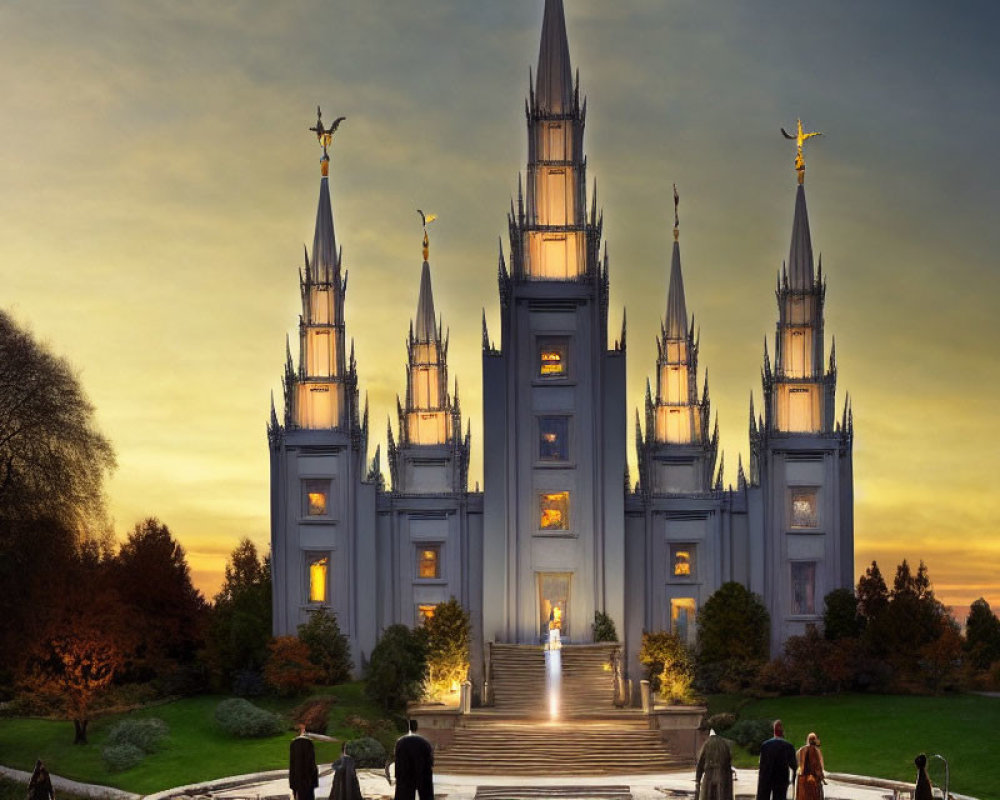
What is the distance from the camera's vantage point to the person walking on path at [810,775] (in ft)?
83.8

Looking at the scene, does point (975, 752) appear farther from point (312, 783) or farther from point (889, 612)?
point (312, 783)

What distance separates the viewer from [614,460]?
2202 inches

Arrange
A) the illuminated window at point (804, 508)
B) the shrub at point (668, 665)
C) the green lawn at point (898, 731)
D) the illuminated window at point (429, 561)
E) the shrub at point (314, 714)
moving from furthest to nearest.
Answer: the illuminated window at point (429, 561)
the illuminated window at point (804, 508)
the shrub at point (668, 665)
the shrub at point (314, 714)
the green lawn at point (898, 731)

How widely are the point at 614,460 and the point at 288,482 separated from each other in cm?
1216

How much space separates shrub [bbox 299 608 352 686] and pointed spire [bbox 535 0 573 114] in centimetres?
2028

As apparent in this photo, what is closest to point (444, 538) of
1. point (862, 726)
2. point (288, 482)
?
point (288, 482)

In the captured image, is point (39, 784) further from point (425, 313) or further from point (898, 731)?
point (425, 313)

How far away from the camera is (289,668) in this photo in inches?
2055

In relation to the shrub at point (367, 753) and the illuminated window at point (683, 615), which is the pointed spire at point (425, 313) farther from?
the shrub at point (367, 753)

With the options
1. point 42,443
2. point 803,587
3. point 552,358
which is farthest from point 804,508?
point 42,443

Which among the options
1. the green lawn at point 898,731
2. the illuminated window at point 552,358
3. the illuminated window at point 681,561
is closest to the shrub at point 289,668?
the illuminated window at point 552,358

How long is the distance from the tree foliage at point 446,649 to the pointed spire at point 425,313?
2017 cm

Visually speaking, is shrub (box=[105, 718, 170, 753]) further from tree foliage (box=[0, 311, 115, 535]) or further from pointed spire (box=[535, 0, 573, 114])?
pointed spire (box=[535, 0, 573, 114])

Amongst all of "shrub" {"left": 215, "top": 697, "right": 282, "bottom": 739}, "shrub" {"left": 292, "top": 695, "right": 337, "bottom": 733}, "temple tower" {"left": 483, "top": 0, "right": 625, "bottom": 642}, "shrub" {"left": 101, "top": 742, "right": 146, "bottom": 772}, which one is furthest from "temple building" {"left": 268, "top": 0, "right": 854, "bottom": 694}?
"shrub" {"left": 101, "top": 742, "right": 146, "bottom": 772}
